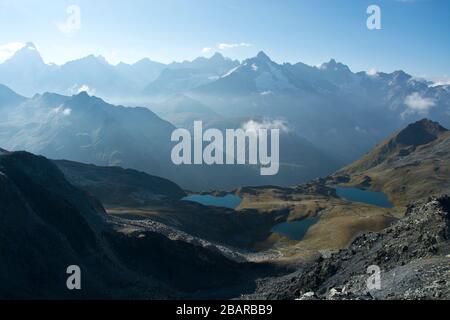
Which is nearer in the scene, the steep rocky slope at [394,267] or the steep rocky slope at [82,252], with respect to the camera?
the steep rocky slope at [394,267]

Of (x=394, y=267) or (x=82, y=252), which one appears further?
(x=82, y=252)

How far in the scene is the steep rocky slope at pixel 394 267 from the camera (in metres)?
47.2

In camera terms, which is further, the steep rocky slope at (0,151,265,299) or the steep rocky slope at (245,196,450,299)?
the steep rocky slope at (0,151,265,299)

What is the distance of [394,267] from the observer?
6444cm

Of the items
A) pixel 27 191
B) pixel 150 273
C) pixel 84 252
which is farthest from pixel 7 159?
pixel 150 273

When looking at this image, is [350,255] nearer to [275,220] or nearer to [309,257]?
[309,257]

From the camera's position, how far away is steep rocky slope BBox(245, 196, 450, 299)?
4715 cm

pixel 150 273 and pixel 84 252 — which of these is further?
pixel 150 273

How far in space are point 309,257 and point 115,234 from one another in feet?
160

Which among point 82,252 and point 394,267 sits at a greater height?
point 394,267
